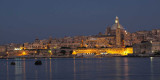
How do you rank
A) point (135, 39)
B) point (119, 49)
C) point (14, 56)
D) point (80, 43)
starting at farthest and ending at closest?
point (80, 43) < point (135, 39) < point (14, 56) < point (119, 49)

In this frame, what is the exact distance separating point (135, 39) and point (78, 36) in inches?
886

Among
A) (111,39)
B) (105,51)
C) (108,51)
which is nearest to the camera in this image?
(108,51)

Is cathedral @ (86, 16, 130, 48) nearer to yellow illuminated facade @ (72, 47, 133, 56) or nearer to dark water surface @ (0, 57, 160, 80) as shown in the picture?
yellow illuminated facade @ (72, 47, 133, 56)

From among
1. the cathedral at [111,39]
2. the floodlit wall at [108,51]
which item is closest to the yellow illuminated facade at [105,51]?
the floodlit wall at [108,51]

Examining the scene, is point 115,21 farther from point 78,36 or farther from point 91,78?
point 91,78

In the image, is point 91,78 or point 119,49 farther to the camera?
point 119,49

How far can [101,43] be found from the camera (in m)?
97.3

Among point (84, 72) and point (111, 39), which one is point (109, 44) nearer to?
point (111, 39)

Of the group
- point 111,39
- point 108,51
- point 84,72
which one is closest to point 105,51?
point 108,51

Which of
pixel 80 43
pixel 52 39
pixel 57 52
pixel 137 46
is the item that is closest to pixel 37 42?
pixel 52 39

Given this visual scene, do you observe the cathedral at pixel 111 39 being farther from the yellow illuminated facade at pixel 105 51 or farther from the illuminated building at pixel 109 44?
the yellow illuminated facade at pixel 105 51

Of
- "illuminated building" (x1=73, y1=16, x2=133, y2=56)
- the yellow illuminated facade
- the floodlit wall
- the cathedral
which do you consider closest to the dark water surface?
the floodlit wall

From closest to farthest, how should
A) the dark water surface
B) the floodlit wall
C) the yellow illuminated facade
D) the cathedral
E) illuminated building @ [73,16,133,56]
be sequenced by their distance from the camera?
the dark water surface < the floodlit wall < the yellow illuminated facade < illuminated building @ [73,16,133,56] < the cathedral

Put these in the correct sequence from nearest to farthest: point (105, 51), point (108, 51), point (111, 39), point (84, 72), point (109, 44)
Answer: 1. point (84, 72)
2. point (108, 51)
3. point (105, 51)
4. point (109, 44)
5. point (111, 39)
